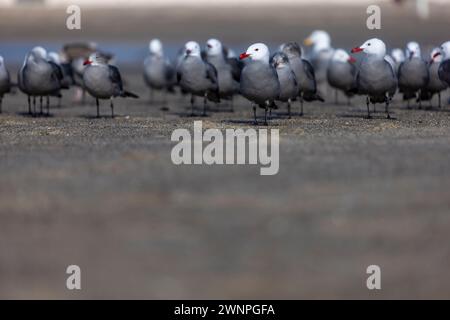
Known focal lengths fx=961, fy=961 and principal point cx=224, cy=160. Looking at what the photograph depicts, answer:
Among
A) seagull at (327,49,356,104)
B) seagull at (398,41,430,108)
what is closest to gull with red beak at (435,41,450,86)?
seagull at (398,41,430,108)

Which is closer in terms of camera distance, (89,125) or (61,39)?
(89,125)

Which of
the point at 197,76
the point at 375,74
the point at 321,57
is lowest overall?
the point at 375,74

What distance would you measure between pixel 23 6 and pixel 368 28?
77.5 ft

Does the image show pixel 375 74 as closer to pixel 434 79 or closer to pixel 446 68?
pixel 446 68

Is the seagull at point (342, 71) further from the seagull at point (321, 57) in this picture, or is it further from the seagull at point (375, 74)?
the seagull at point (375, 74)

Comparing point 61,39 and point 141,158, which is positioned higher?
point 61,39

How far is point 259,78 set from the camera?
1413 centimetres

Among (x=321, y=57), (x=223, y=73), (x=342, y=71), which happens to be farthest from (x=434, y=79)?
(x=321, y=57)

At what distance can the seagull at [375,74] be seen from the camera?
15133mm

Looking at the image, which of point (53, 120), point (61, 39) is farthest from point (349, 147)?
point (61, 39)

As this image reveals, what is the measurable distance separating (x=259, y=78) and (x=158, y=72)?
7300mm

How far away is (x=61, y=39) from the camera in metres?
42.9

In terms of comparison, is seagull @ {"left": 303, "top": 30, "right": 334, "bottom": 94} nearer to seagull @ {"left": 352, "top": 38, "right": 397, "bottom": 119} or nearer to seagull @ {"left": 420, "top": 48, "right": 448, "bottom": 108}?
seagull @ {"left": 420, "top": 48, "right": 448, "bottom": 108}

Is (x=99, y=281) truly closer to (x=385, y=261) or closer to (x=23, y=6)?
(x=385, y=261)
